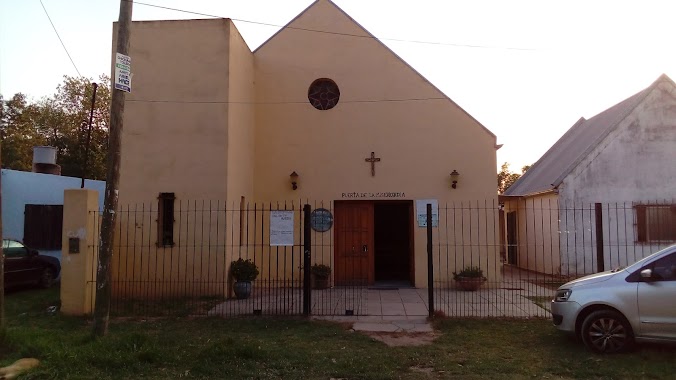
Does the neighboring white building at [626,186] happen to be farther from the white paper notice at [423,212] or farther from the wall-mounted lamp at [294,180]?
the wall-mounted lamp at [294,180]

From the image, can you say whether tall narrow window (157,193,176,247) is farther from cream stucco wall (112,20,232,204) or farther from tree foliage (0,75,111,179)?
tree foliage (0,75,111,179)

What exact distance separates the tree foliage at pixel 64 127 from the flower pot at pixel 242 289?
23.8m

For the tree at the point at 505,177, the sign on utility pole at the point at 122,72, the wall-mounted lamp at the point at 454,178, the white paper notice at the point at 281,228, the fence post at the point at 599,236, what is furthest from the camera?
the tree at the point at 505,177

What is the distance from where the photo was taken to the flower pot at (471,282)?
14.0 metres

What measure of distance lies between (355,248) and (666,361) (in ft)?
30.8

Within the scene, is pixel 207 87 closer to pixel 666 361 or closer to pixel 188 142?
pixel 188 142

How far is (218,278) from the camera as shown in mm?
12531

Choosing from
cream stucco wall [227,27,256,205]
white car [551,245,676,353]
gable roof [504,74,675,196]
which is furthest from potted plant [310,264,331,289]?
gable roof [504,74,675,196]

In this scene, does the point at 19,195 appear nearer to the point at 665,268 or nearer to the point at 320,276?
the point at 320,276

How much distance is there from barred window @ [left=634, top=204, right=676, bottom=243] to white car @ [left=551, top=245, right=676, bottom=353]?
10.6 m

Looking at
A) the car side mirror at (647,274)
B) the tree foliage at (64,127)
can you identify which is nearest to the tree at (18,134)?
the tree foliage at (64,127)

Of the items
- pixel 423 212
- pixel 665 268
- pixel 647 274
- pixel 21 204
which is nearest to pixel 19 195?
pixel 21 204

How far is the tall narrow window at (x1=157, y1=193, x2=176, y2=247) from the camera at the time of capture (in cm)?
1295

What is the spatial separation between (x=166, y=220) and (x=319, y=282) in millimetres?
4489
